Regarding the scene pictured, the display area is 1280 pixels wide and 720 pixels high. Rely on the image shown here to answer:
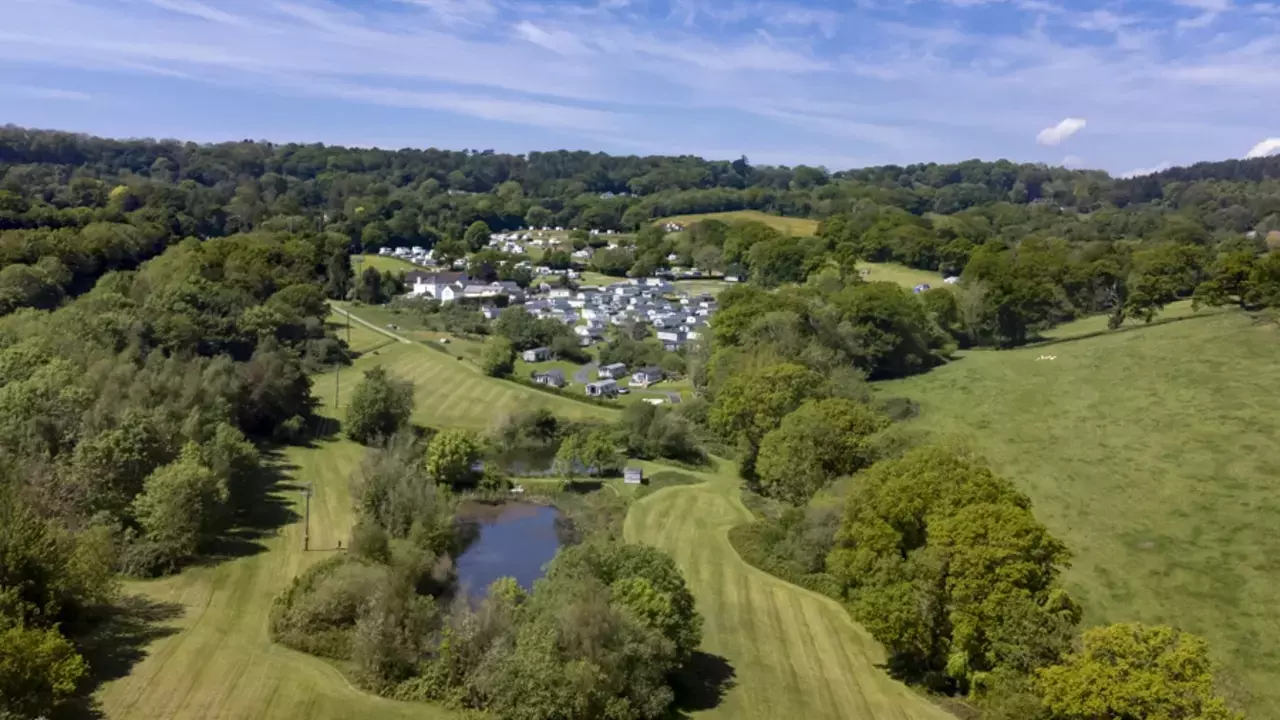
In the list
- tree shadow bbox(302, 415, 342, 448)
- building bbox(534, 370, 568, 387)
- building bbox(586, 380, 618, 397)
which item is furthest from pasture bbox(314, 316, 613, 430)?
building bbox(586, 380, 618, 397)

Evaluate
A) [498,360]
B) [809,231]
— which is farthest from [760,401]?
[809,231]

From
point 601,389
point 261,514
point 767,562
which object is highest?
point 601,389

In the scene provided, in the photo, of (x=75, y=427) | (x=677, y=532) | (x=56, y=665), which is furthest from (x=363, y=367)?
(x=56, y=665)

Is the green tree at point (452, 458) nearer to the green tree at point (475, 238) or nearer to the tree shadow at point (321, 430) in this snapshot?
the tree shadow at point (321, 430)

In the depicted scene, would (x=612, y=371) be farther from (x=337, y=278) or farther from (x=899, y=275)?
(x=899, y=275)

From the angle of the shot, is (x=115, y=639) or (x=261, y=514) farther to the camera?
(x=261, y=514)
